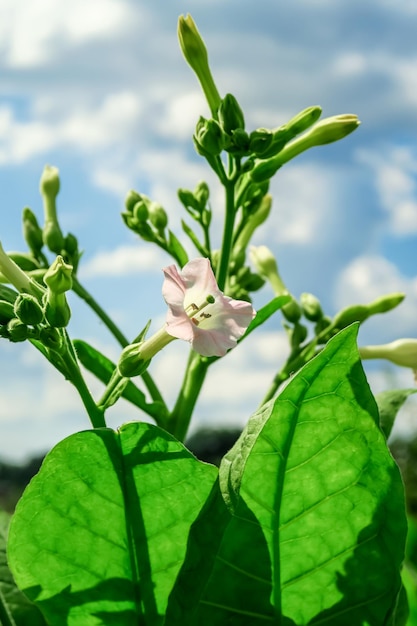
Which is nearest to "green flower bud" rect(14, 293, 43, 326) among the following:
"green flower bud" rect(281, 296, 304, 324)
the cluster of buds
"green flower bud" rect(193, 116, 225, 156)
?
the cluster of buds

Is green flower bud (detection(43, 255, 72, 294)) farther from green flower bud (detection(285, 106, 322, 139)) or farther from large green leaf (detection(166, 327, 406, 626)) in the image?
green flower bud (detection(285, 106, 322, 139))

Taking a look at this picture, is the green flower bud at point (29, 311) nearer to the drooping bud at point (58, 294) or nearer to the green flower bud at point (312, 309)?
the drooping bud at point (58, 294)

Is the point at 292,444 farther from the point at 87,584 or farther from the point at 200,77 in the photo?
the point at 200,77

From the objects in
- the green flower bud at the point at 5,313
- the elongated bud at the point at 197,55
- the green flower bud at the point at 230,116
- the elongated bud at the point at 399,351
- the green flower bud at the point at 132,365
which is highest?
the elongated bud at the point at 197,55

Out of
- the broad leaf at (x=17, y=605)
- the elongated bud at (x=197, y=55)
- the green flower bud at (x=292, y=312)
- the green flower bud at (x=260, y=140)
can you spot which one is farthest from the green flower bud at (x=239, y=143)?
the broad leaf at (x=17, y=605)

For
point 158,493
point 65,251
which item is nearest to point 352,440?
point 158,493

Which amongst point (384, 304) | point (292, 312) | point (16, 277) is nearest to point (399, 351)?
point (384, 304)
